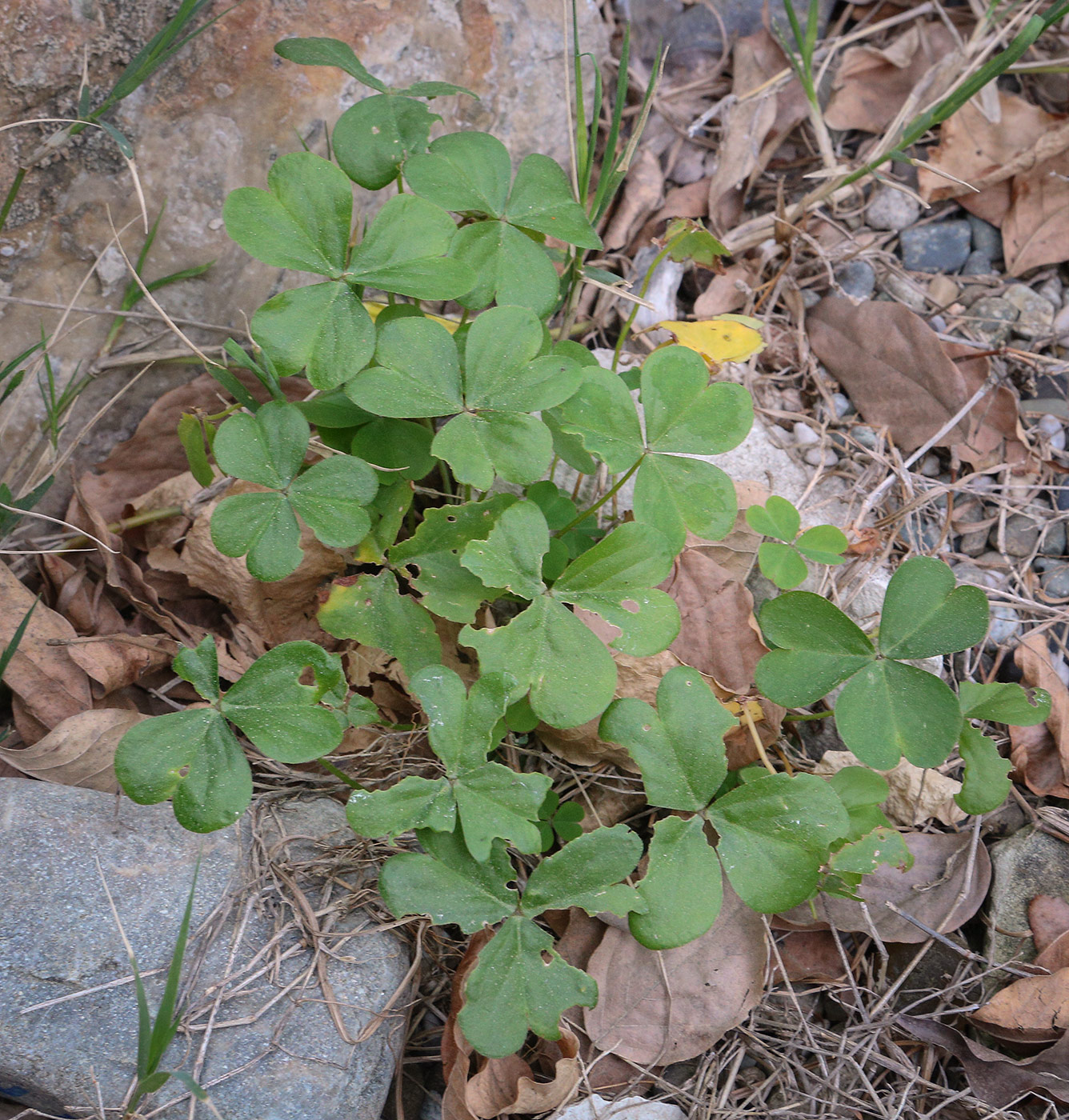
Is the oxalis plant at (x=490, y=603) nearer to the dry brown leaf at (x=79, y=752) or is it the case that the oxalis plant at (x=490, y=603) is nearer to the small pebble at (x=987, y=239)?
the dry brown leaf at (x=79, y=752)

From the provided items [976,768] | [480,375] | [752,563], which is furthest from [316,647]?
[976,768]

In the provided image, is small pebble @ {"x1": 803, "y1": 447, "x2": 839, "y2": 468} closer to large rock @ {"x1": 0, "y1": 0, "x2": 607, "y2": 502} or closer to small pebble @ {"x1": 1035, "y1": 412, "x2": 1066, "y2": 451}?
small pebble @ {"x1": 1035, "y1": 412, "x2": 1066, "y2": 451}

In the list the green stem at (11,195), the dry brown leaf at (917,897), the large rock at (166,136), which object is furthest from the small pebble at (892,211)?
the green stem at (11,195)

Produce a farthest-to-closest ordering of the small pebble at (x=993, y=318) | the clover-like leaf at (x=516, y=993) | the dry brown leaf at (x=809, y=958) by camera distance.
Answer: the small pebble at (x=993, y=318) < the dry brown leaf at (x=809, y=958) < the clover-like leaf at (x=516, y=993)

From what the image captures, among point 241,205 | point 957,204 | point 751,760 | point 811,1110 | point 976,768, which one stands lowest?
point 811,1110

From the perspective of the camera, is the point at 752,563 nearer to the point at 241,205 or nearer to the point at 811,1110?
the point at 811,1110

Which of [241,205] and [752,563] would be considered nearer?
[241,205]

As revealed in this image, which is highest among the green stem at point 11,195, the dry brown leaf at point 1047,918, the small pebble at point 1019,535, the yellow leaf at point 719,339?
the green stem at point 11,195
